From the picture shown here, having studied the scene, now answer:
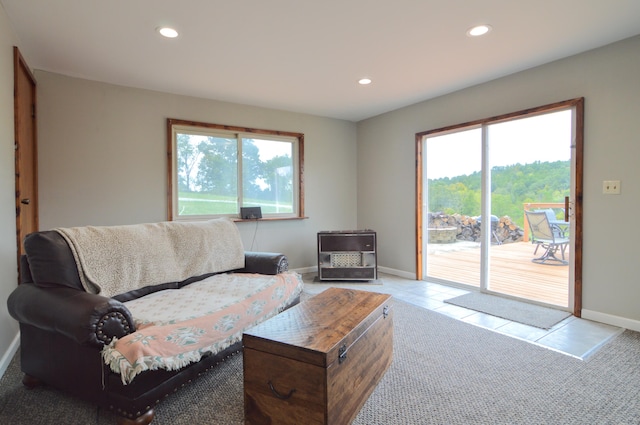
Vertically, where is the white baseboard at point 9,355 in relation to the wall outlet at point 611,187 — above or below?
below

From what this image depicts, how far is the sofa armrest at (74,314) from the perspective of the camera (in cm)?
147

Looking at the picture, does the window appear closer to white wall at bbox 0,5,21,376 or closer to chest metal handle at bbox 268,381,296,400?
white wall at bbox 0,5,21,376

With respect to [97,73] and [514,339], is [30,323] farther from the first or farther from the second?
[514,339]

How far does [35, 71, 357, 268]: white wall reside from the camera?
126 inches

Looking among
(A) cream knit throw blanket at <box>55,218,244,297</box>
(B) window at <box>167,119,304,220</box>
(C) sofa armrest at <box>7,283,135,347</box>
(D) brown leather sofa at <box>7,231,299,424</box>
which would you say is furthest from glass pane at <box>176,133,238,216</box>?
(C) sofa armrest at <box>7,283,135,347</box>

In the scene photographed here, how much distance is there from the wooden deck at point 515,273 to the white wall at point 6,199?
4195 millimetres

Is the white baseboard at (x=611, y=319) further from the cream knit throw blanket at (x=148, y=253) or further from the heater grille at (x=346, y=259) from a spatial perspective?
the cream knit throw blanket at (x=148, y=253)

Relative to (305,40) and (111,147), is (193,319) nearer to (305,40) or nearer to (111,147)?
(305,40)

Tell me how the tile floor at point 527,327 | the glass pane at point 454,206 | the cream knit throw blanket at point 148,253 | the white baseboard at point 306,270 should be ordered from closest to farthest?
the cream knit throw blanket at point 148,253 < the tile floor at point 527,327 < the glass pane at point 454,206 < the white baseboard at point 306,270

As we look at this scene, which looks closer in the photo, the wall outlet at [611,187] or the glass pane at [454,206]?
the wall outlet at [611,187]

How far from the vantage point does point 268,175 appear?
4.61 metres

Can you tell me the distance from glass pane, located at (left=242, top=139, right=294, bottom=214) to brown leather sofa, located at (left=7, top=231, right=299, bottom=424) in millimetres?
2629

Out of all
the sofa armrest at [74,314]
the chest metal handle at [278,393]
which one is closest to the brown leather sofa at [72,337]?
the sofa armrest at [74,314]

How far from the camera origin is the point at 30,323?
1.73m
